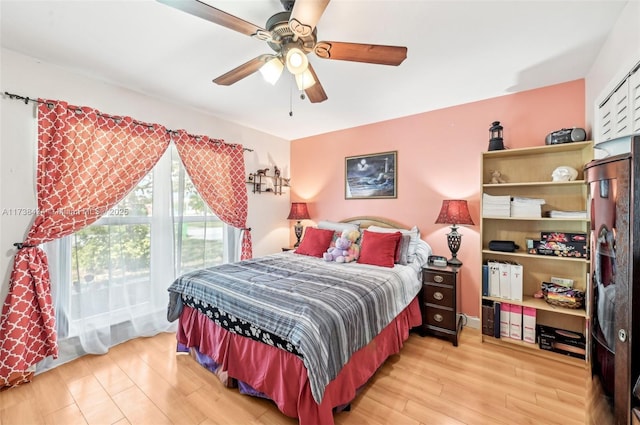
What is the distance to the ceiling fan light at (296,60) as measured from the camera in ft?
4.49

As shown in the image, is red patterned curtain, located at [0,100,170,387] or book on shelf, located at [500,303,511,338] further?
book on shelf, located at [500,303,511,338]

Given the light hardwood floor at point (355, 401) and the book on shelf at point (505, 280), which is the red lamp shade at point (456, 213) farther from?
the light hardwood floor at point (355, 401)

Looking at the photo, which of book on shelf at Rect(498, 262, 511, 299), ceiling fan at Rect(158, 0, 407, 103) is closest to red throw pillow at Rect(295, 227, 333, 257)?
book on shelf at Rect(498, 262, 511, 299)

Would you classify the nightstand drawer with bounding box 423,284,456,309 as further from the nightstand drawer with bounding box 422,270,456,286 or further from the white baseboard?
the white baseboard

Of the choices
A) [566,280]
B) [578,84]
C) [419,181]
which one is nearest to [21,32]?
[419,181]

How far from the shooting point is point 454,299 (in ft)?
8.02

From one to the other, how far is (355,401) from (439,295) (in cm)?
130

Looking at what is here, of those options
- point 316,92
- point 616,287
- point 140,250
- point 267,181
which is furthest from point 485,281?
point 140,250

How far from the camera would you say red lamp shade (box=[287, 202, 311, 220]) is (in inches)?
155

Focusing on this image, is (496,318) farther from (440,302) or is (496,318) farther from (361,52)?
(361,52)

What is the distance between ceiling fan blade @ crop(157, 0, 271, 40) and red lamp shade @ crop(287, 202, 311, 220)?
2698 mm

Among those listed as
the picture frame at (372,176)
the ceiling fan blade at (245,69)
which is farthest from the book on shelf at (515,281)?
the ceiling fan blade at (245,69)

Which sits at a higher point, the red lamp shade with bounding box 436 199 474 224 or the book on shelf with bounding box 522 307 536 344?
the red lamp shade with bounding box 436 199 474 224

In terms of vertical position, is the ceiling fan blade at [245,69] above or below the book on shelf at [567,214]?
above
